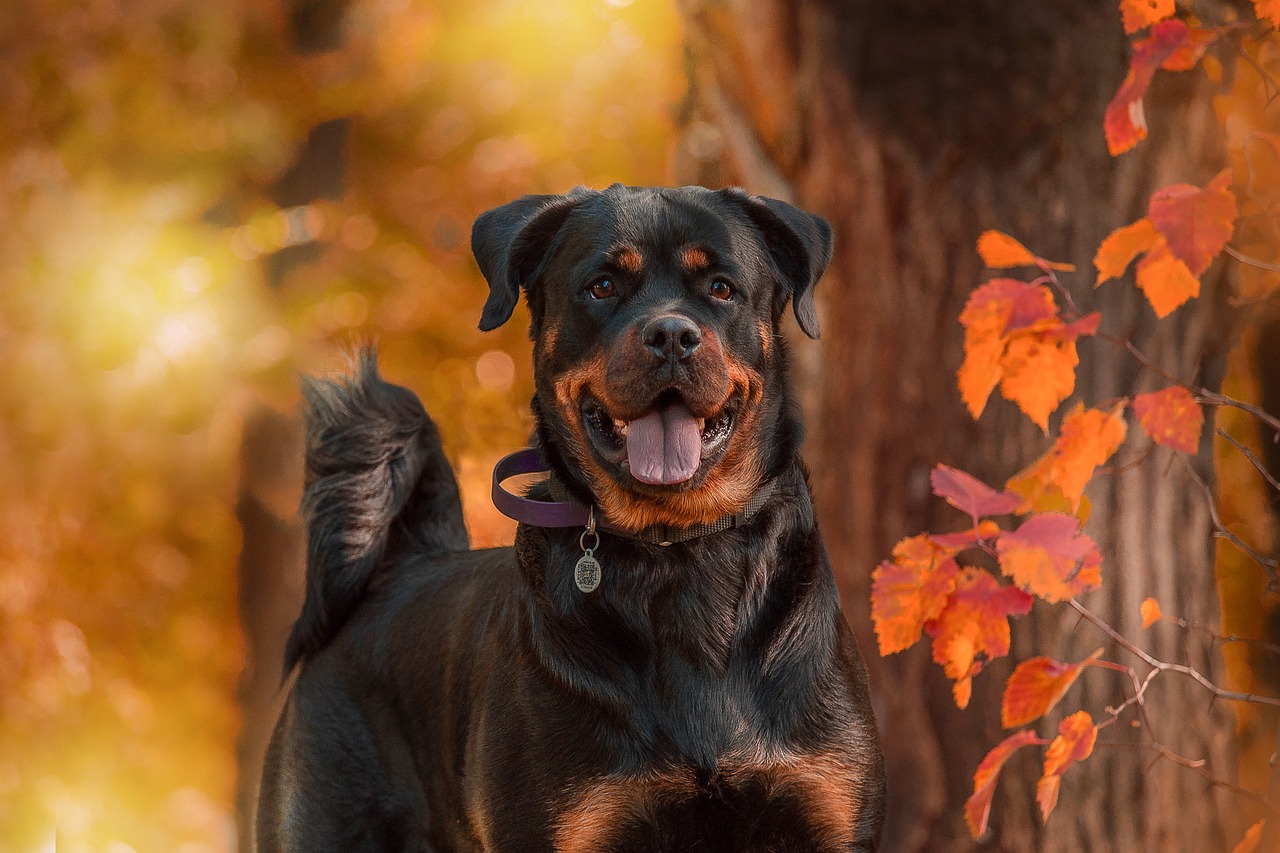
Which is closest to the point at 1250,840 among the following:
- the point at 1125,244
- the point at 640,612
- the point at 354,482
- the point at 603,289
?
the point at 1125,244

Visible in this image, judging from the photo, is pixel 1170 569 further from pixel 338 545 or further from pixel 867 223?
pixel 338 545

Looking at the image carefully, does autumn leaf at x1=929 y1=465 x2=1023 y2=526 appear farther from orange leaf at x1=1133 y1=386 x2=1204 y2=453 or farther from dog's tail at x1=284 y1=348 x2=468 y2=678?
dog's tail at x1=284 y1=348 x2=468 y2=678

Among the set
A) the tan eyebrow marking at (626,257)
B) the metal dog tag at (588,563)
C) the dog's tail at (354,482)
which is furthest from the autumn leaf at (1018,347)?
the dog's tail at (354,482)

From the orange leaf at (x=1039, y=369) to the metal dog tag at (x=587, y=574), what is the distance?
115cm

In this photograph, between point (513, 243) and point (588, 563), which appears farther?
point (513, 243)

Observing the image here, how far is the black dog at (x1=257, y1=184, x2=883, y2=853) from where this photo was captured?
10.8ft

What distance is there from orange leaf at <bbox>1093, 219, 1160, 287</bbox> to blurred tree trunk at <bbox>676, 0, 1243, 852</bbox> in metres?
1.43

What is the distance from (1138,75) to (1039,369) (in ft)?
2.53

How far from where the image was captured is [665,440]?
350 cm

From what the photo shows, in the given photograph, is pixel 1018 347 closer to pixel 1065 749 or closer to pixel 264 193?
→ pixel 1065 749

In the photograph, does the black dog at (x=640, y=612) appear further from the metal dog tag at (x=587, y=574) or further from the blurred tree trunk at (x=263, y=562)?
the blurred tree trunk at (x=263, y=562)

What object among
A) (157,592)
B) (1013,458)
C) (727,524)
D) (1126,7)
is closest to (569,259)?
(727,524)

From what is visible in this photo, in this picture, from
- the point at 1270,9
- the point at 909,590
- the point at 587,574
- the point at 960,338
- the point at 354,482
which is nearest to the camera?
the point at 1270,9

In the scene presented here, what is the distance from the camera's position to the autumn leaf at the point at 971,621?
3.57 meters
